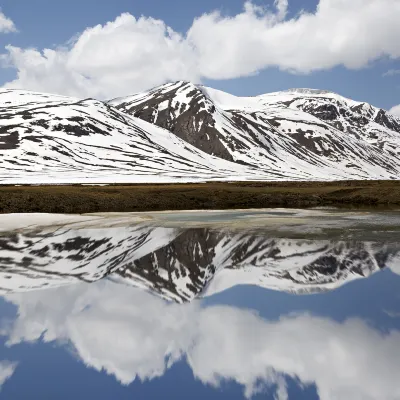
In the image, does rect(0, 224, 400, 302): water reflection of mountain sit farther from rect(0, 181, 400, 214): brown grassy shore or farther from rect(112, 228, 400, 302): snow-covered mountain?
rect(0, 181, 400, 214): brown grassy shore

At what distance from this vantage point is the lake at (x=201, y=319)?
40.0 ft

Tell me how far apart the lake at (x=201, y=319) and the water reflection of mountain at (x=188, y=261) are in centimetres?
10

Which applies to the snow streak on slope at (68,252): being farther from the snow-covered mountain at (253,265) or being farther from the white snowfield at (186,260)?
the snow-covered mountain at (253,265)

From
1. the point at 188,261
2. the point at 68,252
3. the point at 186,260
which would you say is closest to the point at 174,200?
the point at 68,252

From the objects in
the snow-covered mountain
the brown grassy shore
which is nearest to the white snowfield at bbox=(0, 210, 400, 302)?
the snow-covered mountain

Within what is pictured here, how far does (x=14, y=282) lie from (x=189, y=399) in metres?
13.7

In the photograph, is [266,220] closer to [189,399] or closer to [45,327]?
[45,327]

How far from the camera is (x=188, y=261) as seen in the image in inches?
1075

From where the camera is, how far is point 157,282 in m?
22.4

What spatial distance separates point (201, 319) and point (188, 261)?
34.4 feet

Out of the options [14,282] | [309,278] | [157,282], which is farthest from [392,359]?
[14,282]

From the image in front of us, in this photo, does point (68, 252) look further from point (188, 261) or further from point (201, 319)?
point (201, 319)

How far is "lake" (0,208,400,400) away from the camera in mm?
12203

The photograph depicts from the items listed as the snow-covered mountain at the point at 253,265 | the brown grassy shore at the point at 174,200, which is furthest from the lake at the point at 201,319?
the brown grassy shore at the point at 174,200
